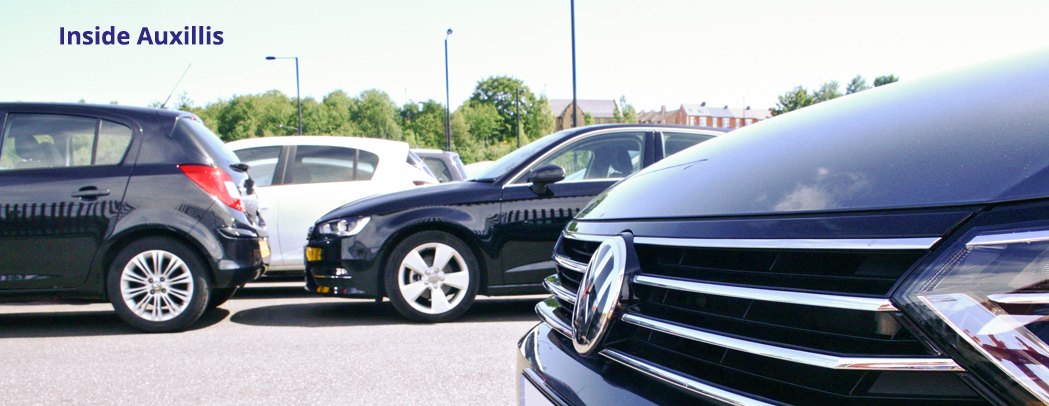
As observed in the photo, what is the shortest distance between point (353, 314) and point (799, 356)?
5.14 m

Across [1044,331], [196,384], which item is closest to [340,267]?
[196,384]

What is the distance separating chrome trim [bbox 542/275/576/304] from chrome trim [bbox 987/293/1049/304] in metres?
0.96

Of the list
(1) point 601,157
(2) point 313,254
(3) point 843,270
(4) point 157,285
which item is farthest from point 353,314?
(3) point 843,270

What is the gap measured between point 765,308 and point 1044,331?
397 millimetres

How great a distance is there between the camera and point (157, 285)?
494cm

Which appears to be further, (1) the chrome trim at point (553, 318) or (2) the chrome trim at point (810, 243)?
(1) the chrome trim at point (553, 318)

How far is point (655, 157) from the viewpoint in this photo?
18.0 feet

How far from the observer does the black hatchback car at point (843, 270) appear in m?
0.86

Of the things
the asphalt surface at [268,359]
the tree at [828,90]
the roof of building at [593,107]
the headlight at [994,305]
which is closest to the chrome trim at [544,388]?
the headlight at [994,305]

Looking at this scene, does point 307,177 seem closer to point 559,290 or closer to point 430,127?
point 559,290

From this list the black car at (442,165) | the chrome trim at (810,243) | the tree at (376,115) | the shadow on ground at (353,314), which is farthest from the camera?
the tree at (376,115)

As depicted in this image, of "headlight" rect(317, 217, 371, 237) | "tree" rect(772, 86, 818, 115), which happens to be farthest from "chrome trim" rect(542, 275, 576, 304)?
"tree" rect(772, 86, 818, 115)

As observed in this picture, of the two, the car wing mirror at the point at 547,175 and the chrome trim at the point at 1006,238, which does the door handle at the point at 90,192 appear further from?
the chrome trim at the point at 1006,238

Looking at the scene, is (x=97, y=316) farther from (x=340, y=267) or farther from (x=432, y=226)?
(x=432, y=226)
